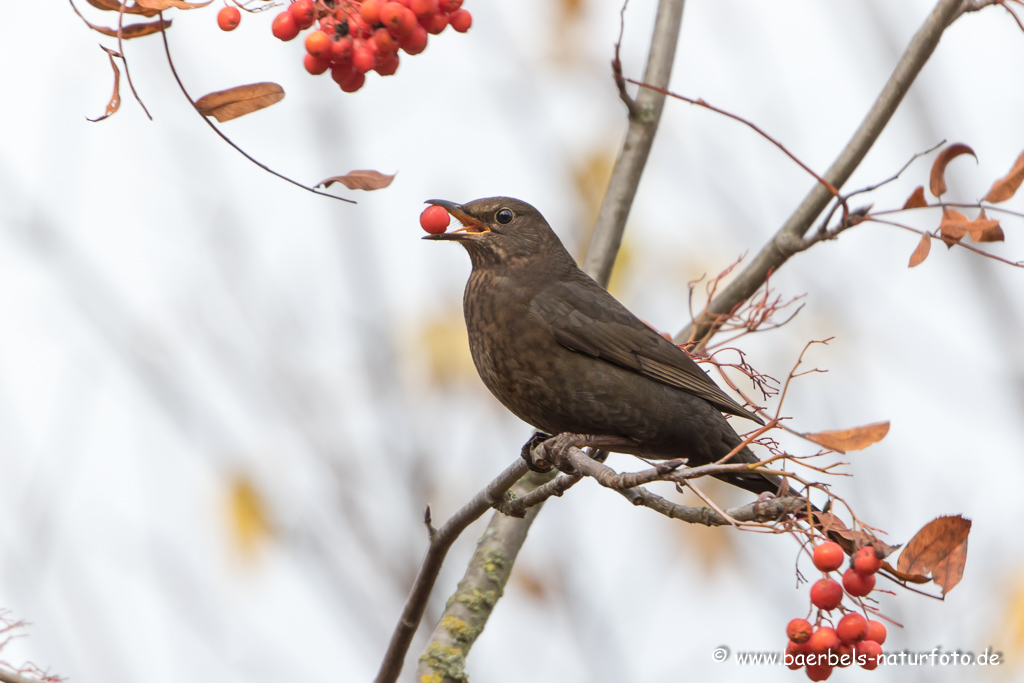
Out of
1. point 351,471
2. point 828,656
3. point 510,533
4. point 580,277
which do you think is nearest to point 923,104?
point 580,277

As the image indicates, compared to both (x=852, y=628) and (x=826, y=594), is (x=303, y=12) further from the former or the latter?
(x=852, y=628)

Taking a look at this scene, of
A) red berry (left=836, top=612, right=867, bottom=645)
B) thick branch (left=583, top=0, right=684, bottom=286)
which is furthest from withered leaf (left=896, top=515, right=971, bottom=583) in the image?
thick branch (left=583, top=0, right=684, bottom=286)

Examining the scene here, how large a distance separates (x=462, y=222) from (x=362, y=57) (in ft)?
6.28

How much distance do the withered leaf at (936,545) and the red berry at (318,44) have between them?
1.89 m

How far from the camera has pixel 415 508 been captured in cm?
593

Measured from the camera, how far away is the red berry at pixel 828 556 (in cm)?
215

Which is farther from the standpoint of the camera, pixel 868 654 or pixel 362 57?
pixel 362 57

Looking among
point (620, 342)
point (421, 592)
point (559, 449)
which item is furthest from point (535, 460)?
point (620, 342)

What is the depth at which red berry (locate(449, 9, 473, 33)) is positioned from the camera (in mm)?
2803

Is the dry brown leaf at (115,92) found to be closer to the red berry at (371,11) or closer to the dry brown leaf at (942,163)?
the red berry at (371,11)

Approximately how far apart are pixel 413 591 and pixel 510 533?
0.71m

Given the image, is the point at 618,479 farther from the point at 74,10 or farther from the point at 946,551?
the point at 74,10

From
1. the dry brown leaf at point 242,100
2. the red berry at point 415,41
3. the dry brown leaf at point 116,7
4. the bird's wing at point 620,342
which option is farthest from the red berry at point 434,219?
the dry brown leaf at point 116,7

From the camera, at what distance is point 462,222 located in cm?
458
